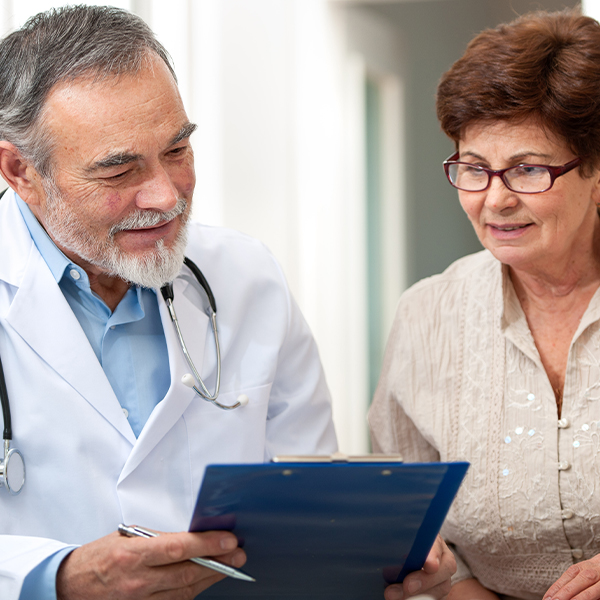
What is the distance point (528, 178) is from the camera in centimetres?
139

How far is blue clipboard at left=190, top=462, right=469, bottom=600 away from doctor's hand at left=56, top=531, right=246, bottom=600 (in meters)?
0.02

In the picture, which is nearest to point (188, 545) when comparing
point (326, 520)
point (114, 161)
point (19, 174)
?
point (326, 520)

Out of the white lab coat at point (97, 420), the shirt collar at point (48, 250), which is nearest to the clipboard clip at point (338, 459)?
the white lab coat at point (97, 420)

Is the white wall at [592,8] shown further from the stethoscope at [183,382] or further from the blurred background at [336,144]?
the stethoscope at [183,382]

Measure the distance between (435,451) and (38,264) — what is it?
3.01 feet

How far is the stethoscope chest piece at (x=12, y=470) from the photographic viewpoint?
44.4 inches

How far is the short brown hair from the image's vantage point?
136 centimetres

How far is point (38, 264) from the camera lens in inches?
51.1

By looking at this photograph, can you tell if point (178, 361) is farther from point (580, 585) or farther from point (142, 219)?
point (580, 585)

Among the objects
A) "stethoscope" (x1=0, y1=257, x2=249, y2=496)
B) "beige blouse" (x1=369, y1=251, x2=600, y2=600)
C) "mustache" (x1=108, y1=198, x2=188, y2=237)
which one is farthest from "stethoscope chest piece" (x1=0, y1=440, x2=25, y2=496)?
"beige blouse" (x1=369, y1=251, x2=600, y2=600)

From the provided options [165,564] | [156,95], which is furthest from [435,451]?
[156,95]

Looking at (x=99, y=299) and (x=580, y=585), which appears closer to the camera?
(x=580, y=585)

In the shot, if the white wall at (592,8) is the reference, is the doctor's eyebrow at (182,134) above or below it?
below

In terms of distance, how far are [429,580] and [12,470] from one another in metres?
0.66
